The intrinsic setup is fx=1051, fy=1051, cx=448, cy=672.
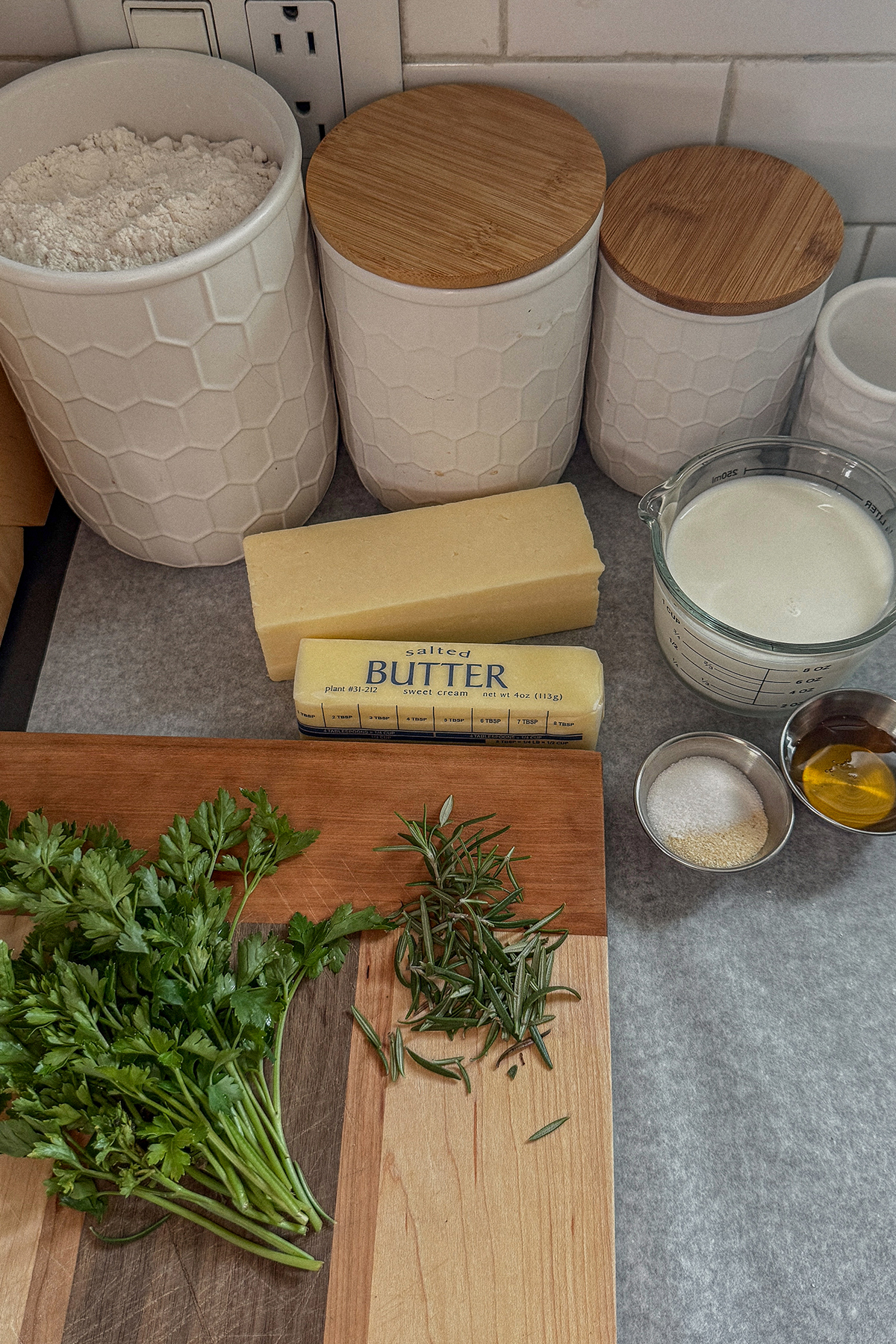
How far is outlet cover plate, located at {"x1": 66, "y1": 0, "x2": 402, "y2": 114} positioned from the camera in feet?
2.35

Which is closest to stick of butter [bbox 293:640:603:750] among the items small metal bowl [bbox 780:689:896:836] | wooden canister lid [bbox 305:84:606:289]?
small metal bowl [bbox 780:689:896:836]

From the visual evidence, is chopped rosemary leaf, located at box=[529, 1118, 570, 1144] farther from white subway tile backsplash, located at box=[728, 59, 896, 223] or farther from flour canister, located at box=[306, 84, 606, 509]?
white subway tile backsplash, located at box=[728, 59, 896, 223]

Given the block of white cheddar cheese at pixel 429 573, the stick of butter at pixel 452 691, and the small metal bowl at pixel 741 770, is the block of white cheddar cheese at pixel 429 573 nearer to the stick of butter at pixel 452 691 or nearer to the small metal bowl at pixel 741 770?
the stick of butter at pixel 452 691

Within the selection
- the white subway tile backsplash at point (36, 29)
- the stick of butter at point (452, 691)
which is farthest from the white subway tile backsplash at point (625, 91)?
the stick of butter at point (452, 691)

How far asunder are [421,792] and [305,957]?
5.4 inches

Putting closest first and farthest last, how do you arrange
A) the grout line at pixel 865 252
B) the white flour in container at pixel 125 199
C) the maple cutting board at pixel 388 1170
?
1. the maple cutting board at pixel 388 1170
2. the white flour in container at pixel 125 199
3. the grout line at pixel 865 252

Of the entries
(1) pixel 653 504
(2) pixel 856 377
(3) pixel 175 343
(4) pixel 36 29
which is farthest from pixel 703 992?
(4) pixel 36 29

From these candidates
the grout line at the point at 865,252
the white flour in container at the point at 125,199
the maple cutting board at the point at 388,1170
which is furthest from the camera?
the grout line at the point at 865,252

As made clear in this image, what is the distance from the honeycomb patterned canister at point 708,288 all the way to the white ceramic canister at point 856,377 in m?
0.02

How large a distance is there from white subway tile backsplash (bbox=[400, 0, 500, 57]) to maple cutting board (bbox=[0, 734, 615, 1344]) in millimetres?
508

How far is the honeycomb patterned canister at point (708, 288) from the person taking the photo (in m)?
0.73

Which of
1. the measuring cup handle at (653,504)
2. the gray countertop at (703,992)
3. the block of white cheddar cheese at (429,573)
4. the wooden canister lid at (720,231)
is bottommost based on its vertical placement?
Answer: the gray countertop at (703,992)

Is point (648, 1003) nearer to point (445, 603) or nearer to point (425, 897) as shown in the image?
point (425, 897)

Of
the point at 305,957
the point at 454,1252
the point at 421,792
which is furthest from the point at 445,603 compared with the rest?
the point at 454,1252
